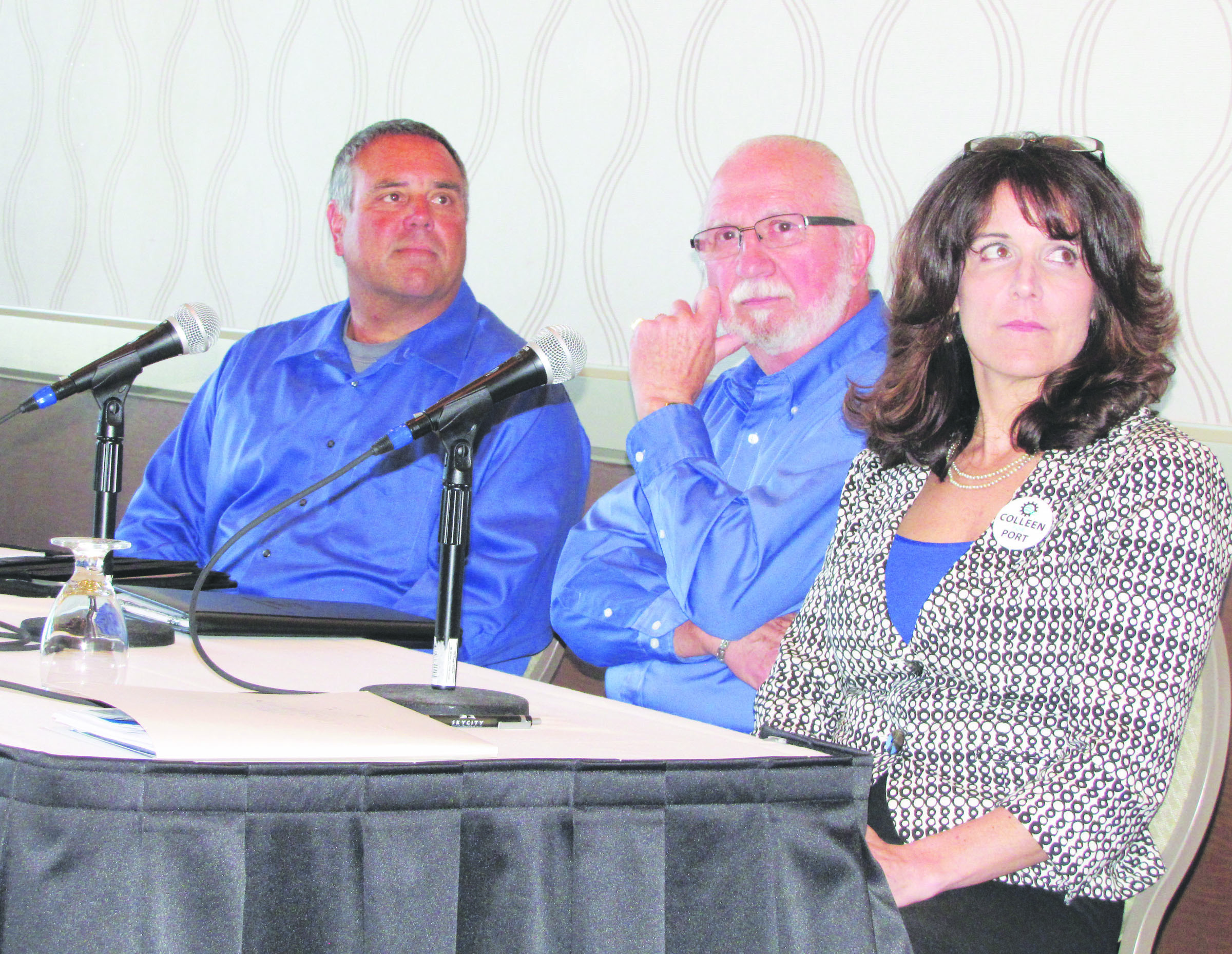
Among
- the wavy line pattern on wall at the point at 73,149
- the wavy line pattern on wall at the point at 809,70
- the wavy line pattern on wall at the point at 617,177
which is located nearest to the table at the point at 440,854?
the wavy line pattern on wall at the point at 809,70

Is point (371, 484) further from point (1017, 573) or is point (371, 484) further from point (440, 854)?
point (440, 854)

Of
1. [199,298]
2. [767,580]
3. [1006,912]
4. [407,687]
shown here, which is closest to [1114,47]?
[767,580]

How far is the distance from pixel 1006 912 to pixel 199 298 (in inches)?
112

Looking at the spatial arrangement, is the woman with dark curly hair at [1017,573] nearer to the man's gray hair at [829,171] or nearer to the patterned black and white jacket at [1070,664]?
the patterned black and white jacket at [1070,664]

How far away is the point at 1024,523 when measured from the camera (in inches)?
50.3

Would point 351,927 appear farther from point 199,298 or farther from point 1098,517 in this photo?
point 199,298

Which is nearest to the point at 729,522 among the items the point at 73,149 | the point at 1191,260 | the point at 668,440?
the point at 668,440

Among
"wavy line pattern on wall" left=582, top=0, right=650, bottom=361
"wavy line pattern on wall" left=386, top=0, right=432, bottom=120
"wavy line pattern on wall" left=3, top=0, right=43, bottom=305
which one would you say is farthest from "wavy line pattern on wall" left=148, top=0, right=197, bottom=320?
"wavy line pattern on wall" left=582, top=0, right=650, bottom=361

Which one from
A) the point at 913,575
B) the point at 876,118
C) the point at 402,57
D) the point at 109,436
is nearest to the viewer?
the point at 913,575

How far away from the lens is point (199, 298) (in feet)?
11.0

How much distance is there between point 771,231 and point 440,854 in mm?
1342

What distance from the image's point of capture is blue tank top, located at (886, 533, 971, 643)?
1.36 meters

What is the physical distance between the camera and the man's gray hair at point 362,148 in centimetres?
246

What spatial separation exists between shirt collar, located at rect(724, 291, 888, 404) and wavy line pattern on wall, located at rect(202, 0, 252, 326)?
192cm
